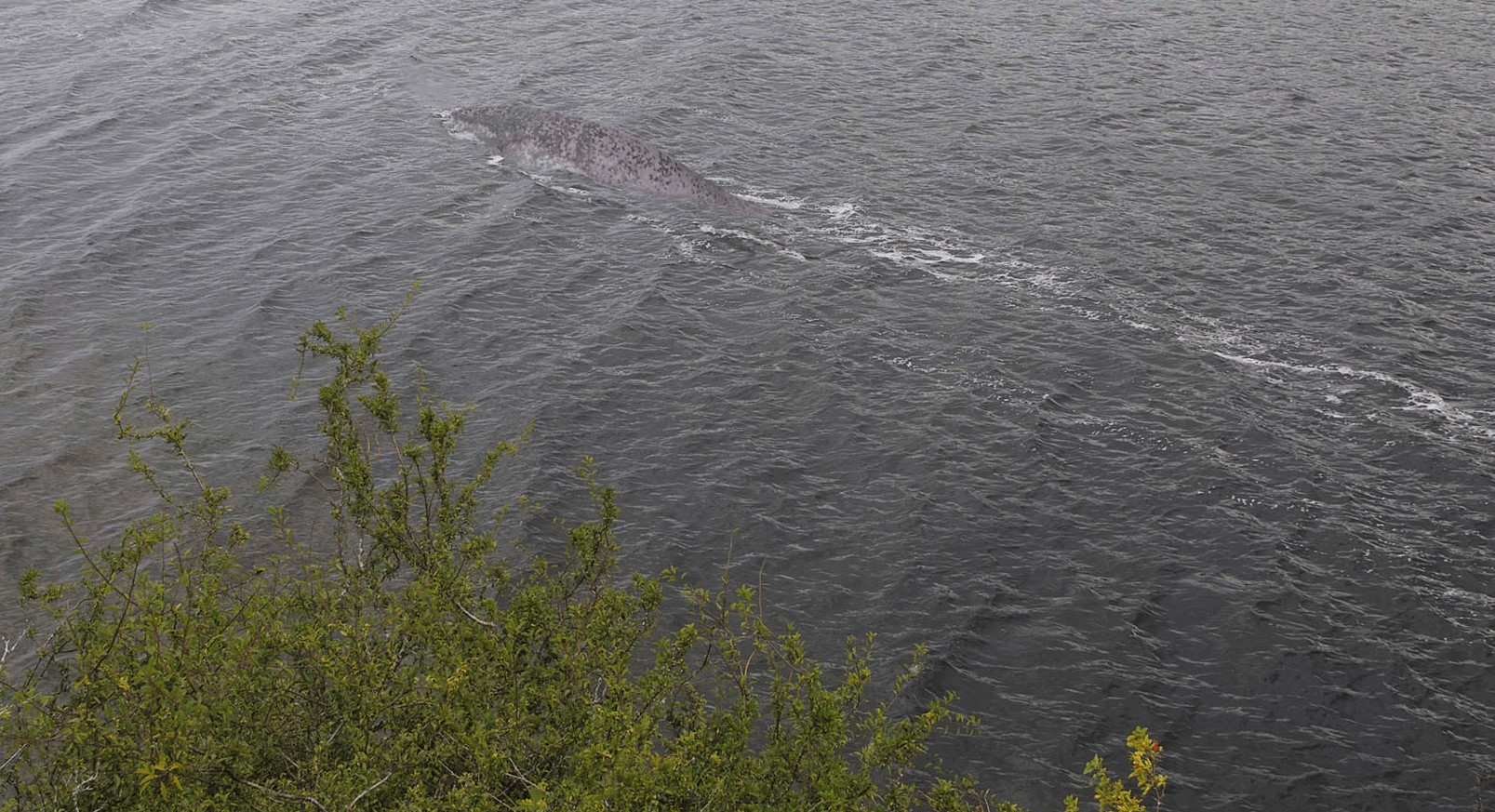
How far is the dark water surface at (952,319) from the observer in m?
19.8

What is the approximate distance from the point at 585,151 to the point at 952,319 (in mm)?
14806

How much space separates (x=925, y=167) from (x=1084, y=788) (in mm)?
22576

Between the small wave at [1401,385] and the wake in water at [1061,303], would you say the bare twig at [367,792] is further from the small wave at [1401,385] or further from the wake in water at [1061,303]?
the small wave at [1401,385]

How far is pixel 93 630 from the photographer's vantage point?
12.8 meters

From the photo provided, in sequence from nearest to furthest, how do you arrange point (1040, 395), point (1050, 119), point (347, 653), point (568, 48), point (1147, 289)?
point (347, 653), point (1040, 395), point (1147, 289), point (1050, 119), point (568, 48)

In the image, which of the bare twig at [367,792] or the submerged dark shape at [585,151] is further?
the submerged dark shape at [585,151]

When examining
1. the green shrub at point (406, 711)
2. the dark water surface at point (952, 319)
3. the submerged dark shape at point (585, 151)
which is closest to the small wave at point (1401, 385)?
the dark water surface at point (952, 319)

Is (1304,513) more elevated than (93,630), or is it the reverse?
(93,630)

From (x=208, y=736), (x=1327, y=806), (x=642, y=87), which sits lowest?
(x=1327, y=806)

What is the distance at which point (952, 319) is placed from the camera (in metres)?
28.8

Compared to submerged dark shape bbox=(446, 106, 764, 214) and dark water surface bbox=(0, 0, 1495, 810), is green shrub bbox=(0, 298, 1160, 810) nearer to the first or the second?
dark water surface bbox=(0, 0, 1495, 810)

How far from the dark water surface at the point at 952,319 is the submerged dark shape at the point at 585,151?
3.08 ft

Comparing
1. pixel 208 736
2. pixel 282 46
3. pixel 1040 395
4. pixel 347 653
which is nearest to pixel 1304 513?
pixel 1040 395

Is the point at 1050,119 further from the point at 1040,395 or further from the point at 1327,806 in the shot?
the point at 1327,806
